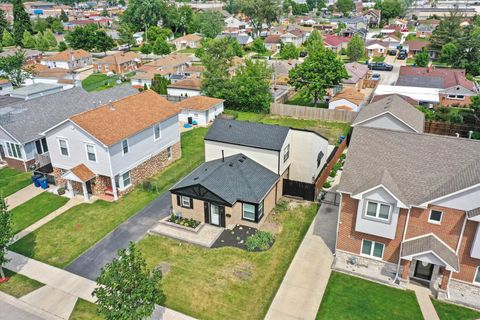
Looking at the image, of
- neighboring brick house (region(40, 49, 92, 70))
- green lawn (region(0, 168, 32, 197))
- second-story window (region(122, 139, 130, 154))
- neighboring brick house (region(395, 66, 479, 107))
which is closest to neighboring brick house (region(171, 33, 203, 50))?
neighboring brick house (region(40, 49, 92, 70))

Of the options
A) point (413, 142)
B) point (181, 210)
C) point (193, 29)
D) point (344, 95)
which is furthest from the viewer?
point (193, 29)

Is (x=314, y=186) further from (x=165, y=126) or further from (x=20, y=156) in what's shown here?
(x=20, y=156)

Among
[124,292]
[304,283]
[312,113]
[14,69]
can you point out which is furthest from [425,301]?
[14,69]

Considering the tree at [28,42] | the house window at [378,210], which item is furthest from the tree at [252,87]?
the tree at [28,42]

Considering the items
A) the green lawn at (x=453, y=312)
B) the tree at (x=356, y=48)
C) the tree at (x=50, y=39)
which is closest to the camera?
the green lawn at (x=453, y=312)

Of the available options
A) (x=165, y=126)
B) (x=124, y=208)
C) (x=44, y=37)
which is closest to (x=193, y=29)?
(x=44, y=37)

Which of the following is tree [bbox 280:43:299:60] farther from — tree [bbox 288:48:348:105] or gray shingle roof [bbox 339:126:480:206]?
gray shingle roof [bbox 339:126:480:206]

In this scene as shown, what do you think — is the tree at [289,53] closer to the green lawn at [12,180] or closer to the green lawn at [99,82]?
the green lawn at [99,82]
